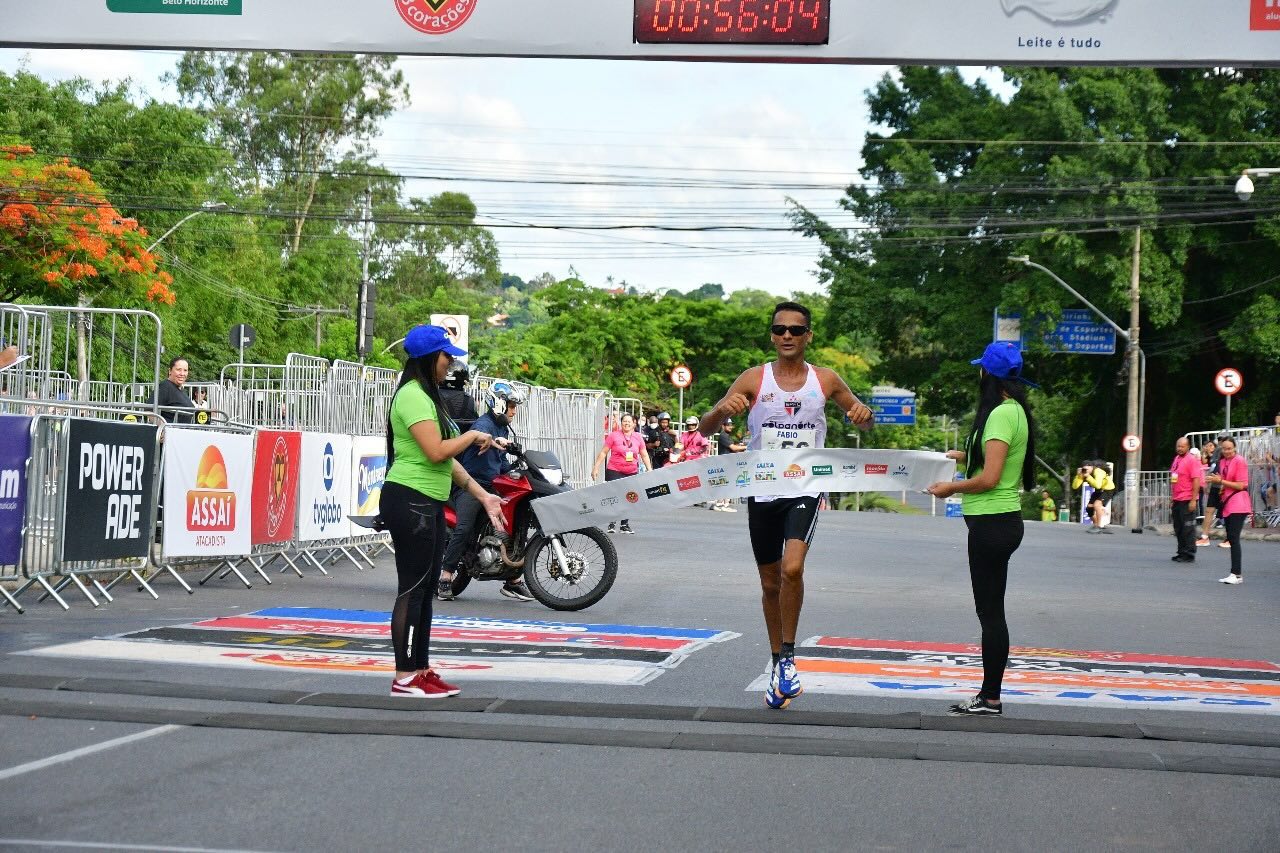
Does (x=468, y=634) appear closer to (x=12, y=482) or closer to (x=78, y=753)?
(x=12, y=482)

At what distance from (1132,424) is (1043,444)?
3154cm

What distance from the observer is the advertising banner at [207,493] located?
13617 millimetres

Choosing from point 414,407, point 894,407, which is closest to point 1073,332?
point 894,407

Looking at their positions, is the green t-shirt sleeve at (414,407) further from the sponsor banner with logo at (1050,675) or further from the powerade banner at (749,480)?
the sponsor banner with logo at (1050,675)

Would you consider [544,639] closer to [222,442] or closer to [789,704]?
[789,704]

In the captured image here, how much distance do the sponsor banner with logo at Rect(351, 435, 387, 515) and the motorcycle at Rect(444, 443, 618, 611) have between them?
4.29 metres

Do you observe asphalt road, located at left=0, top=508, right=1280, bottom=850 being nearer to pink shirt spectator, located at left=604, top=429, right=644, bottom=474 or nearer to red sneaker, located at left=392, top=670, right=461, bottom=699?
red sneaker, located at left=392, top=670, right=461, bottom=699

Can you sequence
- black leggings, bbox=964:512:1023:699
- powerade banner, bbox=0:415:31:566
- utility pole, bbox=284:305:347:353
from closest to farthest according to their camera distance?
black leggings, bbox=964:512:1023:699, powerade banner, bbox=0:415:31:566, utility pole, bbox=284:305:347:353

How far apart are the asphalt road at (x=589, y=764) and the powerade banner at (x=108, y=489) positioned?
1.01 metres

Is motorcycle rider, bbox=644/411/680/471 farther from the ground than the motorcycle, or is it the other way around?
motorcycle rider, bbox=644/411/680/471

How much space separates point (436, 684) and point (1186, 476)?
58.9 feet

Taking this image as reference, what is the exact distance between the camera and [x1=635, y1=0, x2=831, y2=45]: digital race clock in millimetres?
12570

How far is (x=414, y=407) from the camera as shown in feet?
26.9

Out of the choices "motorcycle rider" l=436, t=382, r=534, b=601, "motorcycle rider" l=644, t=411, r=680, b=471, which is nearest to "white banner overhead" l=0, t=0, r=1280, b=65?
"motorcycle rider" l=436, t=382, r=534, b=601
